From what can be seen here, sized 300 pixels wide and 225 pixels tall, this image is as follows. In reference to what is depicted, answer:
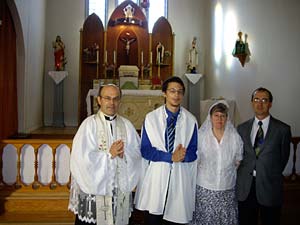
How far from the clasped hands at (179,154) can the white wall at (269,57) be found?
2891mm

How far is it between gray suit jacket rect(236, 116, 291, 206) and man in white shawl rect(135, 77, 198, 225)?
43 centimetres

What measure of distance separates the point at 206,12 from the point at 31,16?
461 centimetres

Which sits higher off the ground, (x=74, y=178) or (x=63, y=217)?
(x=74, y=178)

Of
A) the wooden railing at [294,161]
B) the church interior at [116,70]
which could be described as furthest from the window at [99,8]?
the wooden railing at [294,161]

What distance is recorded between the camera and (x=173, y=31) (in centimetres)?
970

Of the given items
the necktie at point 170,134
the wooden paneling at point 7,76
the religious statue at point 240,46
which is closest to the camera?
the necktie at point 170,134

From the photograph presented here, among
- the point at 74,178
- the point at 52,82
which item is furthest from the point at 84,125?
the point at 52,82

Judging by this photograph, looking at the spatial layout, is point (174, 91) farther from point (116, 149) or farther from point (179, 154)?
point (116, 149)

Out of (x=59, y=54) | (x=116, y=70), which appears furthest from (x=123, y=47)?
(x=59, y=54)

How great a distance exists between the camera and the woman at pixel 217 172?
2.74 m

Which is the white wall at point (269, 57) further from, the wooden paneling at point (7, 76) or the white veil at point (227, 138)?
the wooden paneling at point (7, 76)

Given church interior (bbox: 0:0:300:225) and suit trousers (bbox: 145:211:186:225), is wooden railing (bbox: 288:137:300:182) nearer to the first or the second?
church interior (bbox: 0:0:300:225)

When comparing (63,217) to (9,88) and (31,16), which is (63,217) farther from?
(31,16)

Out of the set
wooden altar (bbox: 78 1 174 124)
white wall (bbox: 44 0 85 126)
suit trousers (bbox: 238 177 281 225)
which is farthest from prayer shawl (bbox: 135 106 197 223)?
white wall (bbox: 44 0 85 126)
